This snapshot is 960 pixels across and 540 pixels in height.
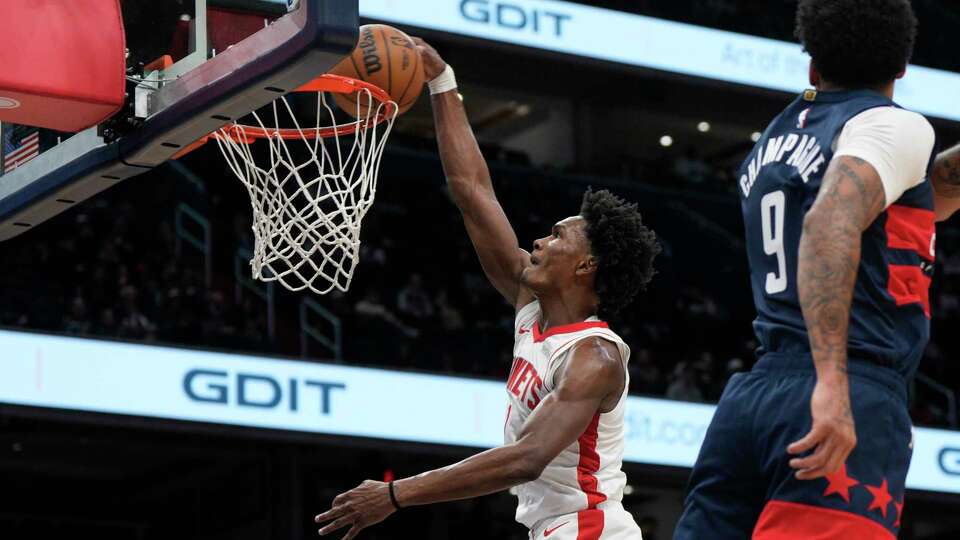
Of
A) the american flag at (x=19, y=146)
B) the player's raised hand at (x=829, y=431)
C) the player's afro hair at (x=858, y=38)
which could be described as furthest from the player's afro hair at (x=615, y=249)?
the player's raised hand at (x=829, y=431)

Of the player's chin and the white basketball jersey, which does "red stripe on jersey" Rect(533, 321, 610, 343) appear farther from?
the player's chin

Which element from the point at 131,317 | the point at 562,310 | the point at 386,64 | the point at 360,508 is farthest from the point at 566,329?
the point at 131,317

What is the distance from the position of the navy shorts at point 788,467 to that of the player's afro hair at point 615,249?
55.7 inches

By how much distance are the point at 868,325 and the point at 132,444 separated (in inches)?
488

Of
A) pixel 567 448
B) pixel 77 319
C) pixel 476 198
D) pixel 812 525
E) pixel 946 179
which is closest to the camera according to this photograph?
pixel 812 525

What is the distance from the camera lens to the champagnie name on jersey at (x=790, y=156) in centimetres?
280

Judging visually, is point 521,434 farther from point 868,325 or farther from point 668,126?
point 668,126

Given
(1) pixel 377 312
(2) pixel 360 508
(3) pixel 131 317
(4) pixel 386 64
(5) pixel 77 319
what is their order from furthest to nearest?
1. (1) pixel 377 312
2. (3) pixel 131 317
3. (5) pixel 77 319
4. (4) pixel 386 64
5. (2) pixel 360 508

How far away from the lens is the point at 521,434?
3.76 m

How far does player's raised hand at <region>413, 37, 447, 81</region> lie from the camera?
15.1ft

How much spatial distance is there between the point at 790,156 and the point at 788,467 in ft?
1.85

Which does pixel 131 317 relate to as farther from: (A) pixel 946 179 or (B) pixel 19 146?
(A) pixel 946 179

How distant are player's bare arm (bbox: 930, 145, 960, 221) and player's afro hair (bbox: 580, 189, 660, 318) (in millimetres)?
1199

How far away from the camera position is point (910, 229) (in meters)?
2.78
